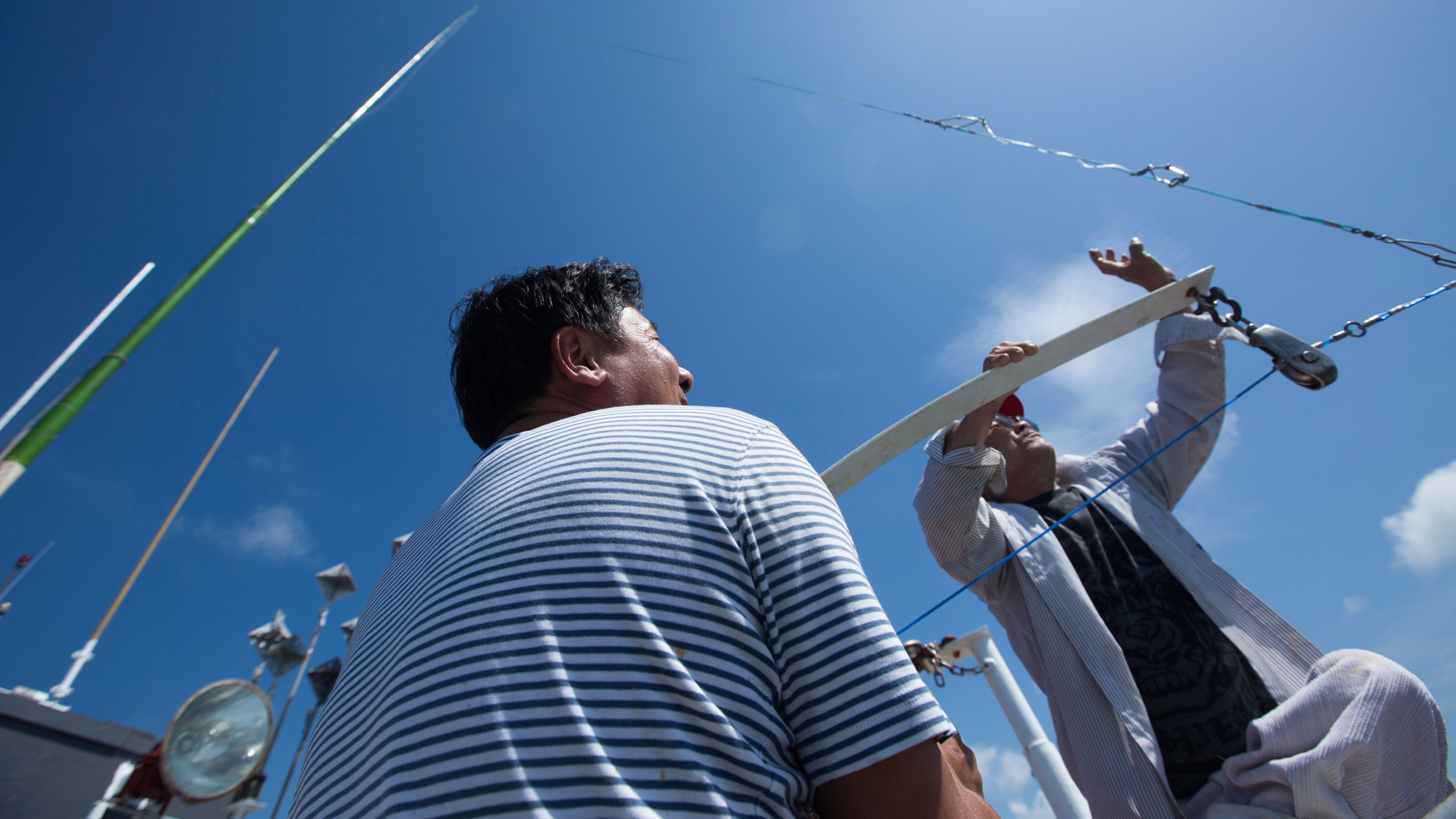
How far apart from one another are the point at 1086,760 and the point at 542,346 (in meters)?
2.02

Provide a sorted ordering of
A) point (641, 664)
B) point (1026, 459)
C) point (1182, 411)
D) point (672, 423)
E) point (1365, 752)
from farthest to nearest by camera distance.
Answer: point (1026, 459)
point (1182, 411)
point (1365, 752)
point (672, 423)
point (641, 664)

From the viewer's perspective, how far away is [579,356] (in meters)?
1.25

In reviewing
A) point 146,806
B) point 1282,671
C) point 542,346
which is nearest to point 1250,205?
point 1282,671

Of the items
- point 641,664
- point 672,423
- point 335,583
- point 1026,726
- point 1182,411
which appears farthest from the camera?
point 335,583

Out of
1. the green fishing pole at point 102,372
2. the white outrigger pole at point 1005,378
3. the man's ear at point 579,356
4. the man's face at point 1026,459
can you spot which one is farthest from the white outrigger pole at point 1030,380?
the green fishing pole at point 102,372

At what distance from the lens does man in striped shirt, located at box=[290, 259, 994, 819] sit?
1.88 feet

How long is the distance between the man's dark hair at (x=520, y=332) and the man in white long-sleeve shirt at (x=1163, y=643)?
4.91 ft

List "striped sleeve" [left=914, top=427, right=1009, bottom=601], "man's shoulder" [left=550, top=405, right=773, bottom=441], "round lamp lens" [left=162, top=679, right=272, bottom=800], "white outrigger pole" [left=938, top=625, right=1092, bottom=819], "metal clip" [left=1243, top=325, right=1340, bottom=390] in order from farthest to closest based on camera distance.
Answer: "white outrigger pole" [left=938, top=625, right=1092, bottom=819]
"round lamp lens" [left=162, top=679, right=272, bottom=800]
"striped sleeve" [left=914, top=427, right=1009, bottom=601]
"metal clip" [left=1243, top=325, right=1340, bottom=390]
"man's shoulder" [left=550, top=405, right=773, bottom=441]

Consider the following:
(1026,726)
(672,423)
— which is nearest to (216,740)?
(672,423)

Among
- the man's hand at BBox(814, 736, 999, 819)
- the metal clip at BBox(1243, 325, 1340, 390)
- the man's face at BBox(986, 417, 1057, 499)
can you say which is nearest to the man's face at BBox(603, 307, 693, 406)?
the man's hand at BBox(814, 736, 999, 819)

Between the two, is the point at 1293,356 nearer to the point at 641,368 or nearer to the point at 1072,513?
the point at 1072,513

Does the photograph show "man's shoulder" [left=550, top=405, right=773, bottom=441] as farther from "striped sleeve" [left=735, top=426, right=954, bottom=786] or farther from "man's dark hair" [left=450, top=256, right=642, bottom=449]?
"man's dark hair" [left=450, top=256, right=642, bottom=449]

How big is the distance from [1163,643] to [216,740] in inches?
137

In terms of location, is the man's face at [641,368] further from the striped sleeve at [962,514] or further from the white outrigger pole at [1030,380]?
the striped sleeve at [962,514]
